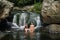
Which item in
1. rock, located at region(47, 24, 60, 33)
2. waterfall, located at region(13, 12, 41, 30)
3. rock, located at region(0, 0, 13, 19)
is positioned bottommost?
rock, located at region(47, 24, 60, 33)

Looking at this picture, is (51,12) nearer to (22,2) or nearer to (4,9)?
(4,9)

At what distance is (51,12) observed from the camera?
71.3 feet

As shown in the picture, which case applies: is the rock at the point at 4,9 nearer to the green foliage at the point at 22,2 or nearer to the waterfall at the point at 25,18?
the waterfall at the point at 25,18

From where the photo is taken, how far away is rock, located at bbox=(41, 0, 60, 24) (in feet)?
70.6

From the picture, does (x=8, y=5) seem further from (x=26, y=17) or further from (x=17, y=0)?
(x=17, y=0)

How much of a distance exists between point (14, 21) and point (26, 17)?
56.0 inches

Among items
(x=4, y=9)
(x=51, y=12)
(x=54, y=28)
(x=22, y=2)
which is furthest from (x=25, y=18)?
(x=22, y=2)

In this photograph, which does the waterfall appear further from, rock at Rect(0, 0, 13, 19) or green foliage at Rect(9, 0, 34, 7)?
green foliage at Rect(9, 0, 34, 7)

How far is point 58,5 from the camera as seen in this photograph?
21.5 meters

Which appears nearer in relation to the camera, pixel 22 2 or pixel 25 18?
pixel 25 18

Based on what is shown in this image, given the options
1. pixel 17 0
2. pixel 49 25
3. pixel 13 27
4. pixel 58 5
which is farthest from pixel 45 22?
pixel 17 0

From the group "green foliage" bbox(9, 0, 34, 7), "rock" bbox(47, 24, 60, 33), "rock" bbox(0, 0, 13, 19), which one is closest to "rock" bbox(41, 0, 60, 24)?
"rock" bbox(47, 24, 60, 33)

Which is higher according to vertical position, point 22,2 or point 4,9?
point 22,2

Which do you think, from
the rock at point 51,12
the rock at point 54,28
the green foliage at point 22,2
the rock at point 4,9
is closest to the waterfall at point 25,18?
the rock at point 4,9
